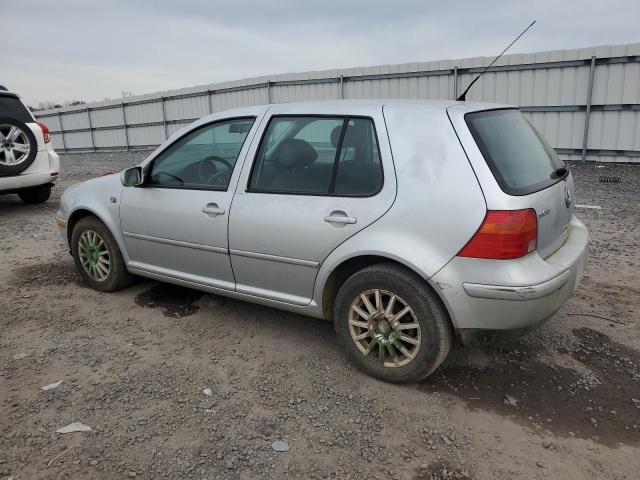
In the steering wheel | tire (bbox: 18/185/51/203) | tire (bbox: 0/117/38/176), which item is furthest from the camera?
tire (bbox: 18/185/51/203)

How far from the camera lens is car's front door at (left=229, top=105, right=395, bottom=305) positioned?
2.94m

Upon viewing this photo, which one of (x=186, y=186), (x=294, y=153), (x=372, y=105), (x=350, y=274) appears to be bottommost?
(x=350, y=274)

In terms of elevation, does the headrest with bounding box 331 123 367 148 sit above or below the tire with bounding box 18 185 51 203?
above

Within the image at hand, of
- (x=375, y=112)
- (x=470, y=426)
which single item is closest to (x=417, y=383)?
(x=470, y=426)

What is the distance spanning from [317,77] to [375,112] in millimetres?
12511

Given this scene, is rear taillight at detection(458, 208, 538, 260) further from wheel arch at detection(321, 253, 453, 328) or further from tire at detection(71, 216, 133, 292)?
tire at detection(71, 216, 133, 292)

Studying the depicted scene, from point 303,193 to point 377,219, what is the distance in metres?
0.56

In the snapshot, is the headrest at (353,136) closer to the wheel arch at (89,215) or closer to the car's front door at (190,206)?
the car's front door at (190,206)

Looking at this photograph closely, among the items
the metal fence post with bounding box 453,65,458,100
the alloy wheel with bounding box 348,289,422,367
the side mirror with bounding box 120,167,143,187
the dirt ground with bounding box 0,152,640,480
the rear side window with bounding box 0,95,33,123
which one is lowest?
the dirt ground with bounding box 0,152,640,480

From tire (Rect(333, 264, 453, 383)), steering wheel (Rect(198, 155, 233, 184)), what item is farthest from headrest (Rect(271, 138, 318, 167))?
tire (Rect(333, 264, 453, 383))

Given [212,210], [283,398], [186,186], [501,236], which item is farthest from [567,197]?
[186,186]

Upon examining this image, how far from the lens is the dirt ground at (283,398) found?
7.77 ft

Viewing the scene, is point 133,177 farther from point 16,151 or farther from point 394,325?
point 16,151

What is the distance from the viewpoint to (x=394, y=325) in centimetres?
289
